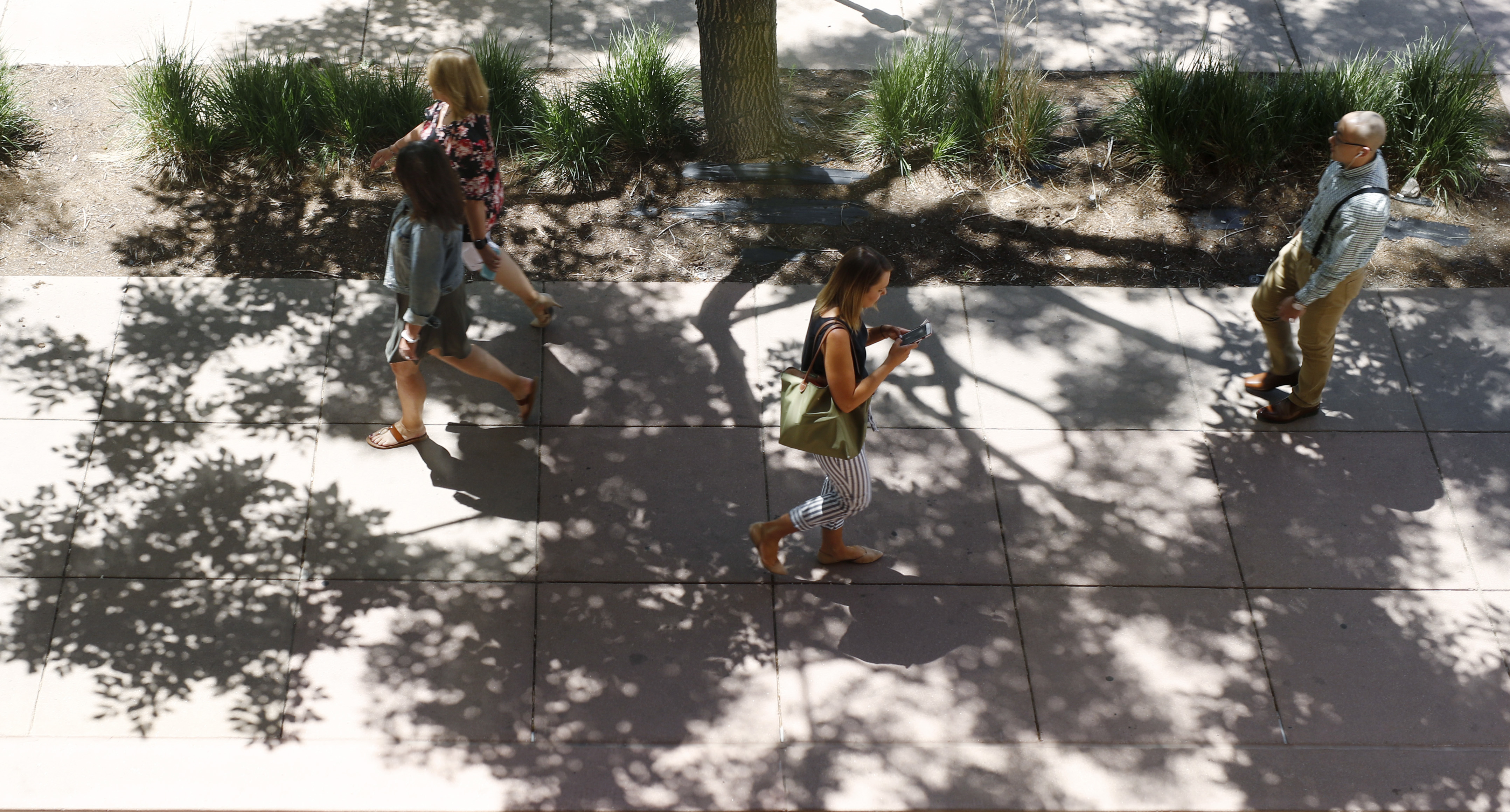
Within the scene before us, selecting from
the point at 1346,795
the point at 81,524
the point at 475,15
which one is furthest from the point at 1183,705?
the point at 475,15

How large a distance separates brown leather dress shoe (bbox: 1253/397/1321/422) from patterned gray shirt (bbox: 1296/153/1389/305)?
774 millimetres

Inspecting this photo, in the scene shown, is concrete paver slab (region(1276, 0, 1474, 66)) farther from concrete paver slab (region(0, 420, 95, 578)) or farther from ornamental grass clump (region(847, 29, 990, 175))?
concrete paver slab (region(0, 420, 95, 578))

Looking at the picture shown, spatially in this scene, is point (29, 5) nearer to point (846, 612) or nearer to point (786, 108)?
point (786, 108)

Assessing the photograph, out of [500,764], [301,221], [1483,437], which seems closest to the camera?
[500,764]

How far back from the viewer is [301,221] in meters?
7.00

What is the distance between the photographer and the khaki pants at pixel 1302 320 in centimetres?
558

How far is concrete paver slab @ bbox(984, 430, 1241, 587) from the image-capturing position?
5.56 metres

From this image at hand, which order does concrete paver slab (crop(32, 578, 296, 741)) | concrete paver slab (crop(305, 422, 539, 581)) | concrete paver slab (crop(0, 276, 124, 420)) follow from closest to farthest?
1. concrete paver slab (crop(32, 578, 296, 741))
2. concrete paver slab (crop(305, 422, 539, 581))
3. concrete paver slab (crop(0, 276, 124, 420))

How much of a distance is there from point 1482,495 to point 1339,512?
841mm

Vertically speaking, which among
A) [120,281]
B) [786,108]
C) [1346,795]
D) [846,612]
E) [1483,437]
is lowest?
[1346,795]

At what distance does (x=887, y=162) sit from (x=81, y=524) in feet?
17.6

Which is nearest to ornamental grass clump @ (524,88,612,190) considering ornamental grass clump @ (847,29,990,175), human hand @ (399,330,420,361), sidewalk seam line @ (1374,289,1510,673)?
ornamental grass clump @ (847,29,990,175)

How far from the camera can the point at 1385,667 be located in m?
5.25

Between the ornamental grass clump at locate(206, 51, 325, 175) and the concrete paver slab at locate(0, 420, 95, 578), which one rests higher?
the ornamental grass clump at locate(206, 51, 325, 175)
